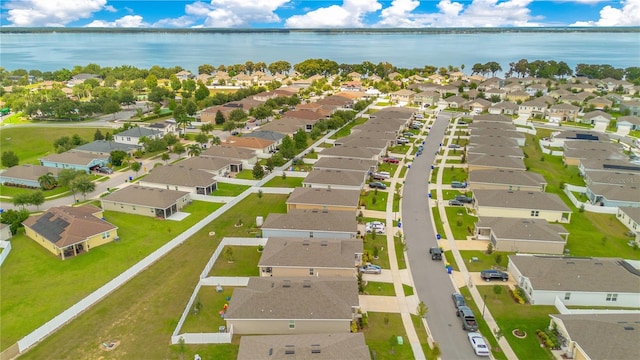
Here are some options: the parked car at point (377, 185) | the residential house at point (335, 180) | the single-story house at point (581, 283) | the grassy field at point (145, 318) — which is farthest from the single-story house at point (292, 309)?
the parked car at point (377, 185)

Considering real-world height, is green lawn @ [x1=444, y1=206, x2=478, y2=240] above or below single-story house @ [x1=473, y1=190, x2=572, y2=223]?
below

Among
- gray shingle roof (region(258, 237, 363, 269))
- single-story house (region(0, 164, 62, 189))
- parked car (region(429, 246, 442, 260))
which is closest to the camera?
gray shingle roof (region(258, 237, 363, 269))

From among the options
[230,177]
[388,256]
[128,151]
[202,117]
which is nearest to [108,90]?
[202,117]

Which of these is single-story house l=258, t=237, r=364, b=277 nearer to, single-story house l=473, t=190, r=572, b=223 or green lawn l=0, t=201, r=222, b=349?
green lawn l=0, t=201, r=222, b=349

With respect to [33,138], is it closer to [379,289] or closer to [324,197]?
[324,197]

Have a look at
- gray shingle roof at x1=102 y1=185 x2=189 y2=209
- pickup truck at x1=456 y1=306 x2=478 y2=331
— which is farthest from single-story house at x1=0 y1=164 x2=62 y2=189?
pickup truck at x1=456 y1=306 x2=478 y2=331

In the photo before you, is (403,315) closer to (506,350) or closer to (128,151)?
(506,350)

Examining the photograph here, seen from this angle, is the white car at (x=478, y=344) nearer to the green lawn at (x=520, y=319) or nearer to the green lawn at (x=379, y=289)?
the green lawn at (x=520, y=319)

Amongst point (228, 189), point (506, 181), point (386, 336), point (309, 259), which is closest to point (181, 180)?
point (228, 189)
